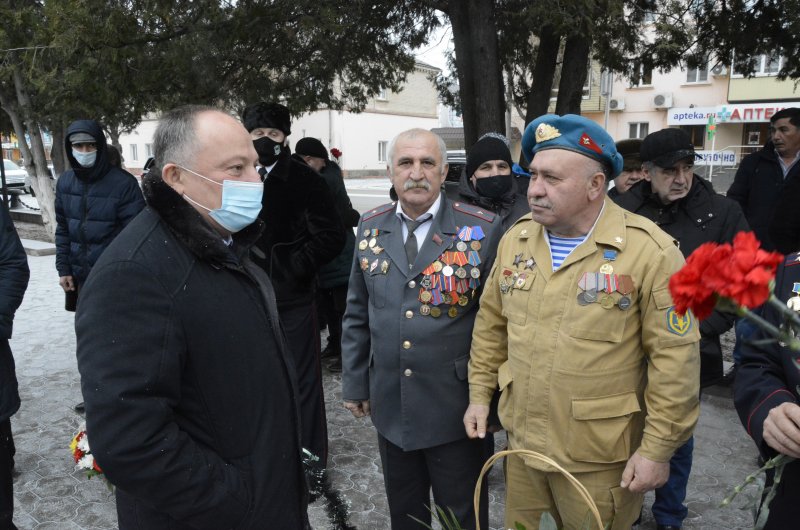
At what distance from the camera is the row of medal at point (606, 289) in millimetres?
2016

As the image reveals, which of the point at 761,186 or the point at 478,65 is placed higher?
the point at 478,65

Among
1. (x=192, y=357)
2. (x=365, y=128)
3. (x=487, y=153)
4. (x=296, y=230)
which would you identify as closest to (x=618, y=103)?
(x=365, y=128)

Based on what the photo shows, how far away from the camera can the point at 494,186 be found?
3.55 metres

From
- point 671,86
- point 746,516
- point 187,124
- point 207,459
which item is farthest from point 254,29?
point 671,86

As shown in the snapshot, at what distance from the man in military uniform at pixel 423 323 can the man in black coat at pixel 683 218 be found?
1.03m

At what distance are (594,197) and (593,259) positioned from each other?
223mm

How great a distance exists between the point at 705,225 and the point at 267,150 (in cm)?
242

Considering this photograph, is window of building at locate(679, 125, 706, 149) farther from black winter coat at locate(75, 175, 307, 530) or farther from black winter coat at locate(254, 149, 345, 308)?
black winter coat at locate(75, 175, 307, 530)

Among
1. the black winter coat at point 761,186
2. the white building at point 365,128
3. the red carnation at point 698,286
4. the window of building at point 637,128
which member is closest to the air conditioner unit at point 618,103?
the window of building at point 637,128

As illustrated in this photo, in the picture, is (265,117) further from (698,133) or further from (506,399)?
(698,133)

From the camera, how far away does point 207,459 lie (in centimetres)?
157

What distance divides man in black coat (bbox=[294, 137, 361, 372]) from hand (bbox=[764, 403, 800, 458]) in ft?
13.4

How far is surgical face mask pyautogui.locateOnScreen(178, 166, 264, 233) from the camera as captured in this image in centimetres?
178

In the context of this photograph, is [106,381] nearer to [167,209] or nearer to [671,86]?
[167,209]
